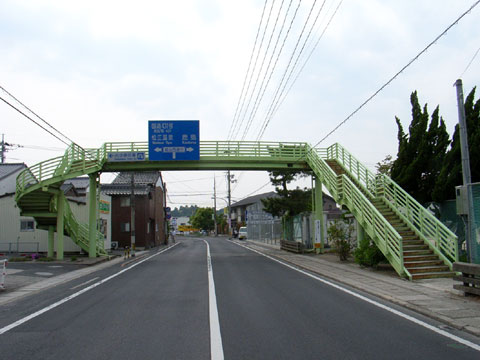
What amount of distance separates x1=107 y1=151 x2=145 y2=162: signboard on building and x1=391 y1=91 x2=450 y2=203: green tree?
14478mm

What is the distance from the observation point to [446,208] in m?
16.8

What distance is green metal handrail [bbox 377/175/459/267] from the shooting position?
13711 millimetres

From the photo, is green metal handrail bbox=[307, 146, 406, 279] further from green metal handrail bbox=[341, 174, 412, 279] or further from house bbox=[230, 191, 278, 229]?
house bbox=[230, 191, 278, 229]

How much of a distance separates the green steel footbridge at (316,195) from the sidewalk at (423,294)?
35.8 inches

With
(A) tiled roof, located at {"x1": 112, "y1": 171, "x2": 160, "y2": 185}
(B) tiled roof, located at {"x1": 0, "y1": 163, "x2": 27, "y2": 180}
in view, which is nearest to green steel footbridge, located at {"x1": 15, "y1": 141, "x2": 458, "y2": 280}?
(B) tiled roof, located at {"x1": 0, "y1": 163, "x2": 27, "y2": 180}

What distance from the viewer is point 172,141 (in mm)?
24875

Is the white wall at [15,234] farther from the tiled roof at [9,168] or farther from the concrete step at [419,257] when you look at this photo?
the concrete step at [419,257]

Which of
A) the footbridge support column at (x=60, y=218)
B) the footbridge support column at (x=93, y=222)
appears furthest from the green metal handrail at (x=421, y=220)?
the footbridge support column at (x=60, y=218)

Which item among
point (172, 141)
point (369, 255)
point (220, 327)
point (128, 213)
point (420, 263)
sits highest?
point (172, 141)

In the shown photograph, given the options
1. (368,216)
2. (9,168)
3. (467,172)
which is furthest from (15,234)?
(467,172)

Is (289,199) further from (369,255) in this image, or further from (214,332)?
(214,332)

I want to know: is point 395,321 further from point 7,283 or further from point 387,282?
point 7,283

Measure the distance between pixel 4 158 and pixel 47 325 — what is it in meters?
47.2

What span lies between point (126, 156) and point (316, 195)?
1220cm
